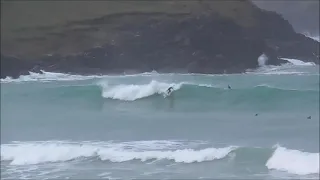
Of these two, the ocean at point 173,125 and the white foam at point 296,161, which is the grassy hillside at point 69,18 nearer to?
the ocean at point 173,125

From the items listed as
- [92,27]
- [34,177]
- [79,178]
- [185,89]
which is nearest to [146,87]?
[185,89]

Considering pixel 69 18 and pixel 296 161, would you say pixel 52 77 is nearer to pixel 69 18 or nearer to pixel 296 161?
pixel 69 18

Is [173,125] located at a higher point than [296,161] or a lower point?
higher

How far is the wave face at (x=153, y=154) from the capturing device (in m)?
1.76

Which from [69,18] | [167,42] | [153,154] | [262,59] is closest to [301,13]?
[262,59]

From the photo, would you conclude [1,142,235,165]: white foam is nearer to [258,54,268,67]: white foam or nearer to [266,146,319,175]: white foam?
[266,146,319,175]: white foam

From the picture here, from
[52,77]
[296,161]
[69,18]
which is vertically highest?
[69,18]

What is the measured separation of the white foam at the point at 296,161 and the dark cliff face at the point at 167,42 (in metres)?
0.34

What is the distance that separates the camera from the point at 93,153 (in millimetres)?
1849

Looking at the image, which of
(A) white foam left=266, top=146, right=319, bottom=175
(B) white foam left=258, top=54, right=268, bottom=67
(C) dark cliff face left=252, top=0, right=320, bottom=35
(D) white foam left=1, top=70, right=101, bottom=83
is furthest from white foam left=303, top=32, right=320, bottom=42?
(D) white foam left=1, top=70, right=101, bottom=83

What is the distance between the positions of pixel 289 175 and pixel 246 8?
650mm

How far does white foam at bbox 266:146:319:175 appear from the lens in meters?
1.75

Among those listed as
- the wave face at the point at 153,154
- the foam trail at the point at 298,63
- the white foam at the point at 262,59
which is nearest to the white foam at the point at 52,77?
the wave face at the point at 153,154

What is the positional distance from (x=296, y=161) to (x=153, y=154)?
53 cm
